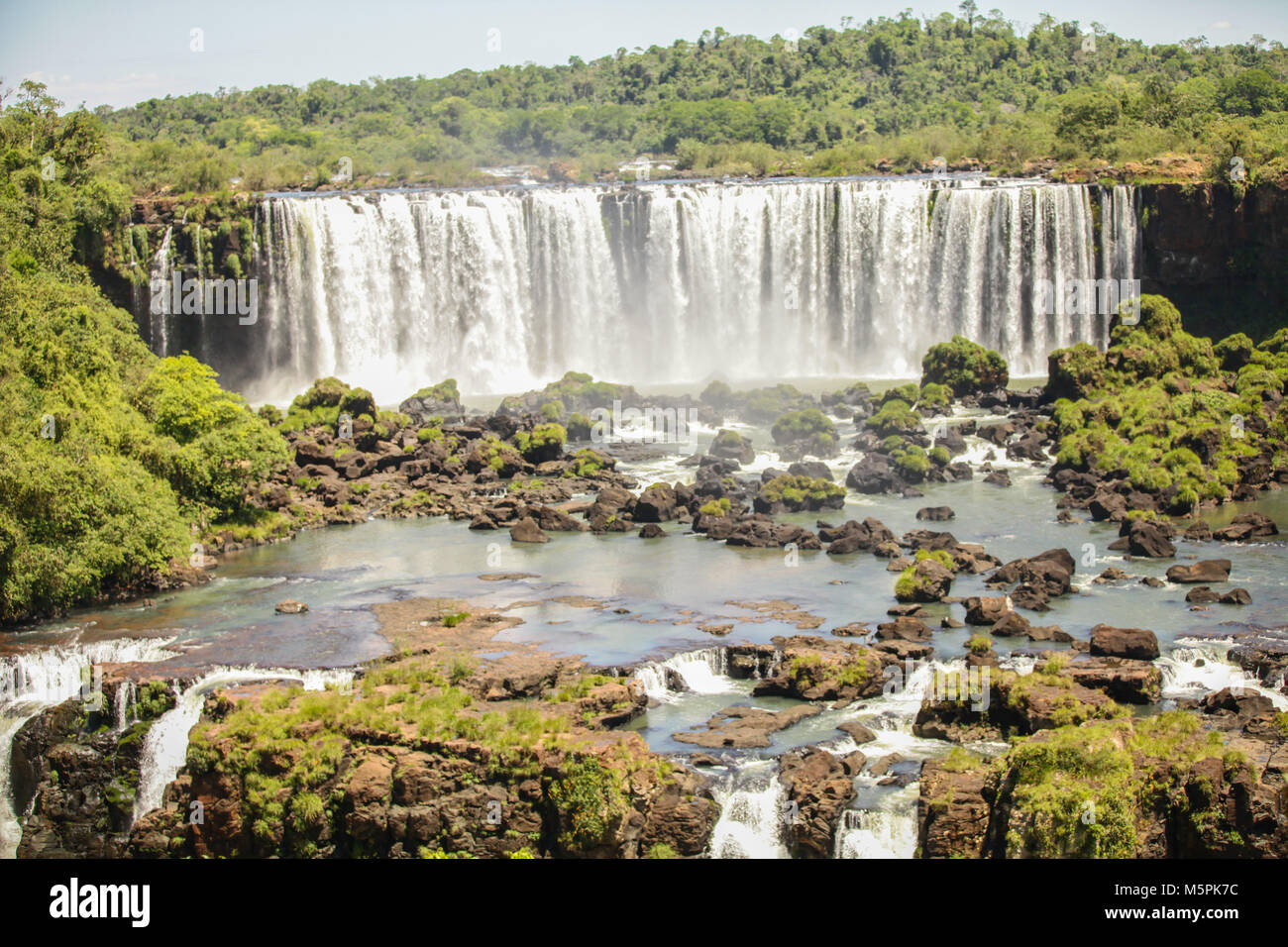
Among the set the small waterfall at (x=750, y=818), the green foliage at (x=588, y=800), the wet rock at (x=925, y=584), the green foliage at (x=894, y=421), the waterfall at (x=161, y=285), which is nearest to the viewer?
the green foliage at (x=588, y=800)

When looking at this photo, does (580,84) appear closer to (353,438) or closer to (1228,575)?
(353,438)

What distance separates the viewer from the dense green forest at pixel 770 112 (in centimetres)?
7025

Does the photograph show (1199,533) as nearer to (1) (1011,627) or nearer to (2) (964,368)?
(1) (1011,627)

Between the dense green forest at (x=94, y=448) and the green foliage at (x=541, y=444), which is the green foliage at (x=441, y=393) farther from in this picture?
the dense green forest at (x=94, y=448)

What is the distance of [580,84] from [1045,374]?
75.2 metres

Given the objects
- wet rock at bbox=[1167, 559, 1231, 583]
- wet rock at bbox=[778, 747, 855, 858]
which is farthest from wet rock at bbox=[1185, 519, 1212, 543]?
wet rock at bbox=[778, 747, 855, 858]

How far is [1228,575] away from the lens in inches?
1283

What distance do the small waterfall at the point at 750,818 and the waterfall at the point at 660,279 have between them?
39676 millimetres

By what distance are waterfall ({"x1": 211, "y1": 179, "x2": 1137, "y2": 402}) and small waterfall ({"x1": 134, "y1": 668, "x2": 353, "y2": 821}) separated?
32.9 metres

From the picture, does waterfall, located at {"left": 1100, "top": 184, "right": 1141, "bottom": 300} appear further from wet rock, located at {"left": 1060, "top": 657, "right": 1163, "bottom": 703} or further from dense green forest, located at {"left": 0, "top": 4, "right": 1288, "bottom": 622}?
wet rock, located at {"left": 1060, "top": 657, "right": 1163, "bottom": 703}

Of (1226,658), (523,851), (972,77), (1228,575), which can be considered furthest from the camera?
(972,77)

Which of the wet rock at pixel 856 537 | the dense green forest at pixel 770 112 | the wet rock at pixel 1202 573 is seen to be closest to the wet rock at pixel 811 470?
the wet rock at pixel 856 537
